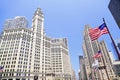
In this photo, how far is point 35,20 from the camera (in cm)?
12562

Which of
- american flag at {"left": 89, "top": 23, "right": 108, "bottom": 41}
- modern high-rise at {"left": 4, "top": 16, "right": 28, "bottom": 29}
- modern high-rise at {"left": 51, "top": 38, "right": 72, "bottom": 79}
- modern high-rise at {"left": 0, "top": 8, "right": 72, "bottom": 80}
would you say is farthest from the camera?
modern high-rise at {"left": 51, "top": 38, "right": 72, "bottom": 79}

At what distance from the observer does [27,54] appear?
9669cm

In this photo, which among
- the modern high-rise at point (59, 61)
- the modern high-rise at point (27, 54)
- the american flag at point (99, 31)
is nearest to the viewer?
the american flag at point (99, 31)

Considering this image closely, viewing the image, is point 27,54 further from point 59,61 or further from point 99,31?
point 99,31

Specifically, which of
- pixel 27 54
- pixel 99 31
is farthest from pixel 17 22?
pixel 99 31

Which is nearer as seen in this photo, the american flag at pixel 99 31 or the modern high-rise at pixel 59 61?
the american flag at pixel 99 31

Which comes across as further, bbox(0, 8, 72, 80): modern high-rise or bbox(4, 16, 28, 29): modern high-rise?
bbox(4, 16, 28, 29): modern high-rise

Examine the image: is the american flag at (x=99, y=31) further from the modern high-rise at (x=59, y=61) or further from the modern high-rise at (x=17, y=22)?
the modern high-rise at (x=59, y=61)

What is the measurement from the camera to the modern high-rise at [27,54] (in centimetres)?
8671

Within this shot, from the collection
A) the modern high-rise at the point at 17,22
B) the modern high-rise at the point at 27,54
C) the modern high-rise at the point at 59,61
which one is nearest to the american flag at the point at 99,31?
the modern high-rise at the point at 27,54

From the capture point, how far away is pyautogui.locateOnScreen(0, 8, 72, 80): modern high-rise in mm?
86706

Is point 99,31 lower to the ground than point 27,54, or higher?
lower

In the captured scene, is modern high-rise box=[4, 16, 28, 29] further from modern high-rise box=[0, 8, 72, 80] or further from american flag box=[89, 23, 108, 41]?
american flag box=[89, 23, 108, 41]

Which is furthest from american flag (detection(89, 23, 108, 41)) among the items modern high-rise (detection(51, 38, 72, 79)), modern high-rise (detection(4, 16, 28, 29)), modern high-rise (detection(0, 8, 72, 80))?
modern high-rise (detection(51, 38, 72, 79))
